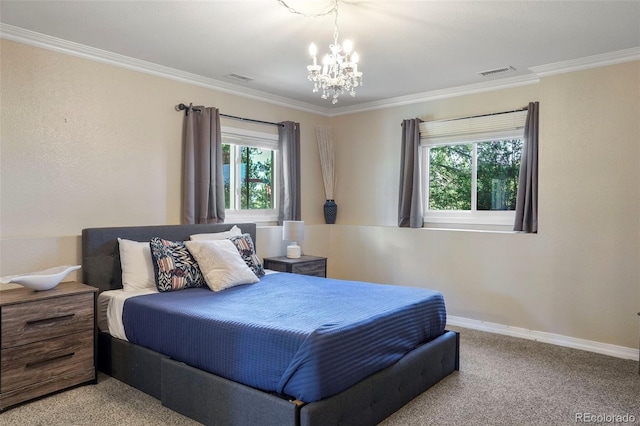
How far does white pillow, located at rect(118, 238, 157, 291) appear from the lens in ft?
11.4

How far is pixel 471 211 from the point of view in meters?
4.85

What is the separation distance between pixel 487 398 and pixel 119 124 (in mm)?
3545

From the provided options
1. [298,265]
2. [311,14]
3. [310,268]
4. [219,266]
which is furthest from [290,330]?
[310,268]

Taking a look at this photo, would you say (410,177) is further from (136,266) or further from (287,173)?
(136,266)

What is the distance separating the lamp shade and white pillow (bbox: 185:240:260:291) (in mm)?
1251

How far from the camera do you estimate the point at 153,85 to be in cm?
410

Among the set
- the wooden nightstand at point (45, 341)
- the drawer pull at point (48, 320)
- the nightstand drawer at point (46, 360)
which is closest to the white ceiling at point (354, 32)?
the wooden nightstand at point (45, 341)

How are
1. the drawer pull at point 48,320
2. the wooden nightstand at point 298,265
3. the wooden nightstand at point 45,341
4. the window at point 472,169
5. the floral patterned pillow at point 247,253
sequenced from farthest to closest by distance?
the wooden nightstand at point 298,265 < the window at point 472,169 < the floral patterned pillow at point 247,253 < the drawer pull at point 48,320 < the wooden nightstand at point 45,341

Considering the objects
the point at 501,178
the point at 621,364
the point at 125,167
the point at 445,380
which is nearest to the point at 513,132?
the point at 501,178

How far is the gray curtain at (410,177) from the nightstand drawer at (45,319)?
3.28m

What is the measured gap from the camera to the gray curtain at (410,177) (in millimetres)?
4992

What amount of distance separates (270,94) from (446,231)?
2.46 metres

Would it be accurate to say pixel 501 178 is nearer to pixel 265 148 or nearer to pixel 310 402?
pixel 265 148

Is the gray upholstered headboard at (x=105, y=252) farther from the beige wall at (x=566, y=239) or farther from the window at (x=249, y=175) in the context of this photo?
the beige wall at (x=566, y=239)
